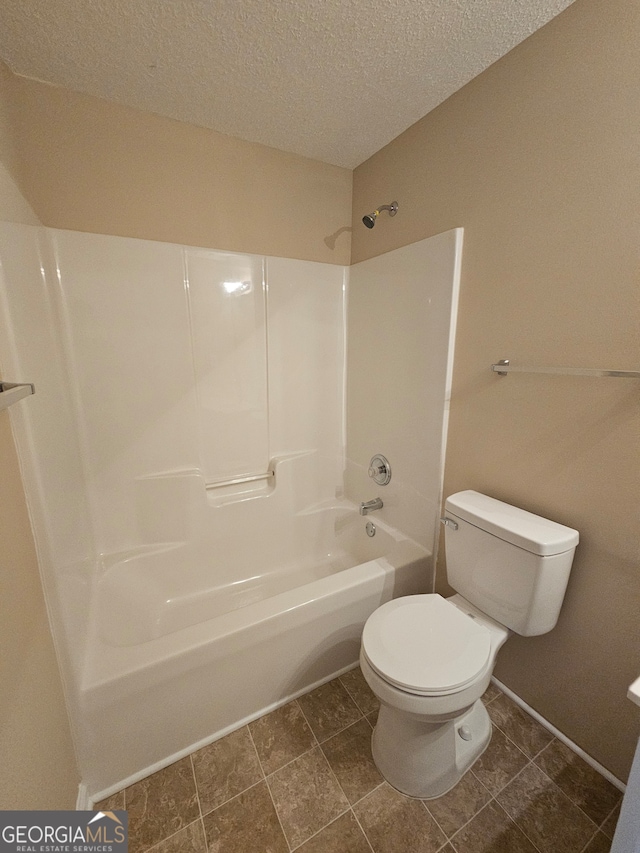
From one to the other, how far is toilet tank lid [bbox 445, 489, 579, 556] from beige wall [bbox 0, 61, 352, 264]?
1503 mm

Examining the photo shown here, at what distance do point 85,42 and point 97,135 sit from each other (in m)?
0.32

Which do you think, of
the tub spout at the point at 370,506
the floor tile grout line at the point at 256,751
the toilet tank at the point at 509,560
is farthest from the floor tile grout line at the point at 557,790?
the tub spout at the point at 370,506

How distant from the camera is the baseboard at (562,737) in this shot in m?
1.10

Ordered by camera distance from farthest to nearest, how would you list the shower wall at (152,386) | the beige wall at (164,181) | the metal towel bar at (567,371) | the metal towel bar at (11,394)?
the beige wall at (164,181)
the shower wall at (152,386)
the metal towel bar at (567,371)
the metal towel bar at (11,394)

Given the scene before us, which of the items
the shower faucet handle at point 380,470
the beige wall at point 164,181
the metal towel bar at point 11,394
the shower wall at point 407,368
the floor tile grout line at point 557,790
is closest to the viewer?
the metal towel bar at point 11,394

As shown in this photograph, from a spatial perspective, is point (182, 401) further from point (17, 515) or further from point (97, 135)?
point (97, 135)

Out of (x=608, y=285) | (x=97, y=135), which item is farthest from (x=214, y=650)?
(x=97, y=135)

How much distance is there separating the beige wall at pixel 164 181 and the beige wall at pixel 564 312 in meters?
0.66

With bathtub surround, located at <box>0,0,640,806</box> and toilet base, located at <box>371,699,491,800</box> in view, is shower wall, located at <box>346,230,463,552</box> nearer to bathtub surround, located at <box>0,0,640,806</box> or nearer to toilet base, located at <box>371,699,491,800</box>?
bathtub surround, located at <box>0,0,640,806</box>

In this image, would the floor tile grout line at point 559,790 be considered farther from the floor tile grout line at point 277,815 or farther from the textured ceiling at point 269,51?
the textured ceiling at point 269,51

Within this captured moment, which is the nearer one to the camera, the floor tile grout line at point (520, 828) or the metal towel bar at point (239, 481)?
the floor tile grout line at point (520, 828)

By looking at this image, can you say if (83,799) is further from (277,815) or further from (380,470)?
(380,470)

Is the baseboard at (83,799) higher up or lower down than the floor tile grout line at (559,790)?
higher up

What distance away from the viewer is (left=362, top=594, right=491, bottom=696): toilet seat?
3.14 ft
